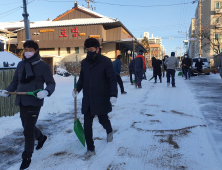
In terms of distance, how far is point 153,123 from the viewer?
190 inches

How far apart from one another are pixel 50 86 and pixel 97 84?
2.15 ft

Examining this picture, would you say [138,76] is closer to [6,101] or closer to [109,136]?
[6,101]

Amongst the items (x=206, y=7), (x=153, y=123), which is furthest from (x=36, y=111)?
(x=206, y=7)

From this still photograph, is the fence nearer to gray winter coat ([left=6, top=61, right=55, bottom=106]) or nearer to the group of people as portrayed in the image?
the group of people

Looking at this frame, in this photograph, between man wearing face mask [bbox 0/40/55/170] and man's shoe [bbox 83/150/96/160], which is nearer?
man wearing face mask [bbox 0/40/55/170]

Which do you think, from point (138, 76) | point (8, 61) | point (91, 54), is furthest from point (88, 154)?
point (138, 76)

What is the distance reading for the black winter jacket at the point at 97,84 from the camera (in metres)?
3.15

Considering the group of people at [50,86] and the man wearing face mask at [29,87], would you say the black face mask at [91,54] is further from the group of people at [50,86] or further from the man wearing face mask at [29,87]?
the man wearing face mask at [29,87]

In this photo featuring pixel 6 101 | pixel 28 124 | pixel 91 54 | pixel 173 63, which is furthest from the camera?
pixel 173 63

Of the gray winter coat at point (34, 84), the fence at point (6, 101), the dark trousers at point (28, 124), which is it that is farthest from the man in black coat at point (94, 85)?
the fence at point (6, 101)

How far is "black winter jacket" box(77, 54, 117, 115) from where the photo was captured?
315 cm

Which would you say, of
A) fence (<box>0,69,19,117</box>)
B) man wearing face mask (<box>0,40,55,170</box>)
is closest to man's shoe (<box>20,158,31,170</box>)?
man wearing face mask (<box>0,40,55,170</box>)

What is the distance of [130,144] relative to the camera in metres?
3.65

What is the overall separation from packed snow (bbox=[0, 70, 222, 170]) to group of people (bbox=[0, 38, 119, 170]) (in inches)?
11.3
